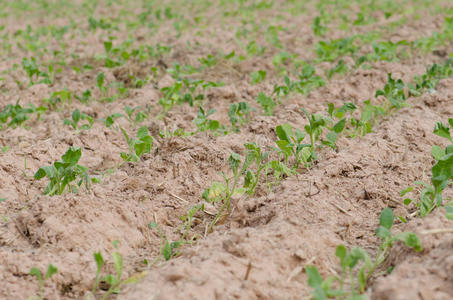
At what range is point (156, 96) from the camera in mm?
4668

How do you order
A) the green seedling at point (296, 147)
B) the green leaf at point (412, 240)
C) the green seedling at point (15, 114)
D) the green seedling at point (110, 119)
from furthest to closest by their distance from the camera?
the green seedling at point (15, 114)
the green seedling at point (110, 119)
the green seedling at point (296, 147)
the green leaf at point (412, 240)

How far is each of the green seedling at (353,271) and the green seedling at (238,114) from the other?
6.06 feet

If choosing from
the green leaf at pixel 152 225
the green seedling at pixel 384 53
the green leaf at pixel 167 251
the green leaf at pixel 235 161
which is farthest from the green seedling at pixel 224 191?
the green seedling at pixel 384 53

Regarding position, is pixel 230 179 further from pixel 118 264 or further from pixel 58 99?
pixel 58 99

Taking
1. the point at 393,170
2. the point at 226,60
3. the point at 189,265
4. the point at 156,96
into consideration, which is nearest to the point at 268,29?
the point at 226,60

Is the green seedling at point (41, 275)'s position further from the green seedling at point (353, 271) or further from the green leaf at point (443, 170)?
the green leaf at point (443, 170)

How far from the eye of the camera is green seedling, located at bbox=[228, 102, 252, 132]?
12.5ft

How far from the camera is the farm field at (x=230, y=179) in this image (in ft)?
6.40

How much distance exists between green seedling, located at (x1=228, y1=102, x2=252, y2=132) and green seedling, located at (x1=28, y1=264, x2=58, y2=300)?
200cm

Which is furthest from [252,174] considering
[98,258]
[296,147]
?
[98,258]

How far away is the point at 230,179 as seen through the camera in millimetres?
2975

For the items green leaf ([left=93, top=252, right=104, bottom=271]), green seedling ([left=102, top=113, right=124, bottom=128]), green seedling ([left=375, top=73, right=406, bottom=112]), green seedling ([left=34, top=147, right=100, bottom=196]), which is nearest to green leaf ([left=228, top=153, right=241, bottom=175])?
green seedling ([left=34, top=147, right=100, bottom=196])

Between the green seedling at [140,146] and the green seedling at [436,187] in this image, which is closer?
the green seedling at [436,187]

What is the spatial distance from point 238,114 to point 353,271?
81.0 inches
